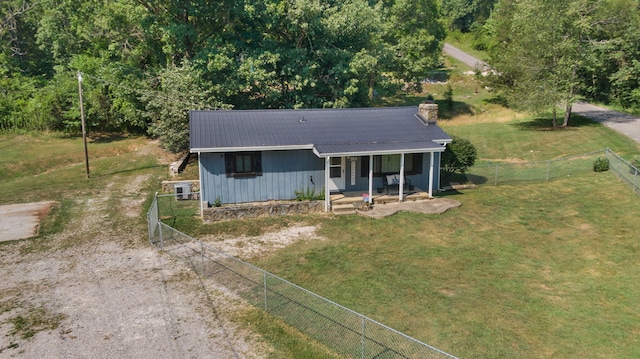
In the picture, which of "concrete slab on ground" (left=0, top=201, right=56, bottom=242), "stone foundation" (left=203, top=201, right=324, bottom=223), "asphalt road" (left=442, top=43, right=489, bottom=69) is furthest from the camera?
"asphalt road" (left=442, top=43, right=489, bottom=69)

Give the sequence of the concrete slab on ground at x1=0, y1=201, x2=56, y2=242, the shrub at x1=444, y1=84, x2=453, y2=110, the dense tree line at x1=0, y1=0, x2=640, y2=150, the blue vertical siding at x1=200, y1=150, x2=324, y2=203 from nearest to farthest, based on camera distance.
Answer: the concrete slab on ground at x1=0, y1=201, x2=56, y2=242, the blue vertical siding at x1=200, y1=150, x2=324, y2=203, the dense tree line at x1=0, y1=0, x2=640, y2=150, the shrub at x1=444, y1=84, x2=453, y2=110

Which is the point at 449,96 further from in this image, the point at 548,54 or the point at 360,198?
the point at 360,198

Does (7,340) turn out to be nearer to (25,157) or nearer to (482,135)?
(25,157)

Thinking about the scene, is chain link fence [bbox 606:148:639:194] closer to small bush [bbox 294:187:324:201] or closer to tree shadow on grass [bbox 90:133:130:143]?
small bush [bbox 294:187:324:201]

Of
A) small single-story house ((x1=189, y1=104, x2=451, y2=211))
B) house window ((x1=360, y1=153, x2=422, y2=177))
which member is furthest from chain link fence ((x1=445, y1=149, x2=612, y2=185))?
house window ((x1=360, y1=153, x2=422, y2=177))

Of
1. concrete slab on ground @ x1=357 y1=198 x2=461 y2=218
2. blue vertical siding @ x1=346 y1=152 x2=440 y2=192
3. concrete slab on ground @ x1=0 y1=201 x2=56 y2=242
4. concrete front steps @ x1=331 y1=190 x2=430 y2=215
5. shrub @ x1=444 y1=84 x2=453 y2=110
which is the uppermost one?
shrub @ x1=444 y1=84 x2=453 y2=110

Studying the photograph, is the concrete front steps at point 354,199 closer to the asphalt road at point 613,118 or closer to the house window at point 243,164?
the house window at point 243,164
